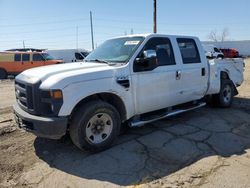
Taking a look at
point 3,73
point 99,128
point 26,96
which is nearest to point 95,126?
point 99,128

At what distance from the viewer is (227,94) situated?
25.9 feet

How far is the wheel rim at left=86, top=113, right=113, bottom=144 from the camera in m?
4.64

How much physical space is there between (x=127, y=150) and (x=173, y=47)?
8.14ft

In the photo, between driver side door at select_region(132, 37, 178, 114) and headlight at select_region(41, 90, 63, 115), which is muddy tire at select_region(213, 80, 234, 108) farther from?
headlight at select_region(41, 90, 63, 115)

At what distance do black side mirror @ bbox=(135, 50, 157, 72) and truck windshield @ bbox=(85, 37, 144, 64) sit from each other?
0.72 feet

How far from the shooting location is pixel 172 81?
585cm

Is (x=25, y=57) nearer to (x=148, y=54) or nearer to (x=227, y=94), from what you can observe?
(x=227, y=94)

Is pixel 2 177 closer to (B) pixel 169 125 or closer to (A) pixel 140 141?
(A) pixel 140 141

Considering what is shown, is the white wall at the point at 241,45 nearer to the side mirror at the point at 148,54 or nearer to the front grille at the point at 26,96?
the side mirror at the point at 148,54

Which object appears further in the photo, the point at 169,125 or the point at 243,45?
the point at 243,45

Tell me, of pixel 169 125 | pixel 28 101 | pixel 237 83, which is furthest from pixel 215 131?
pixel 28 101

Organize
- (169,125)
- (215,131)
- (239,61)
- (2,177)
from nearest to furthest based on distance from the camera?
(2,177), (215,131), (169,125), (239,61)

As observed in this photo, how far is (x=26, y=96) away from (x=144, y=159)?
2119 mm

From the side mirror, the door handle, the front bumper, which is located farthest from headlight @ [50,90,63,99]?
the door handle
